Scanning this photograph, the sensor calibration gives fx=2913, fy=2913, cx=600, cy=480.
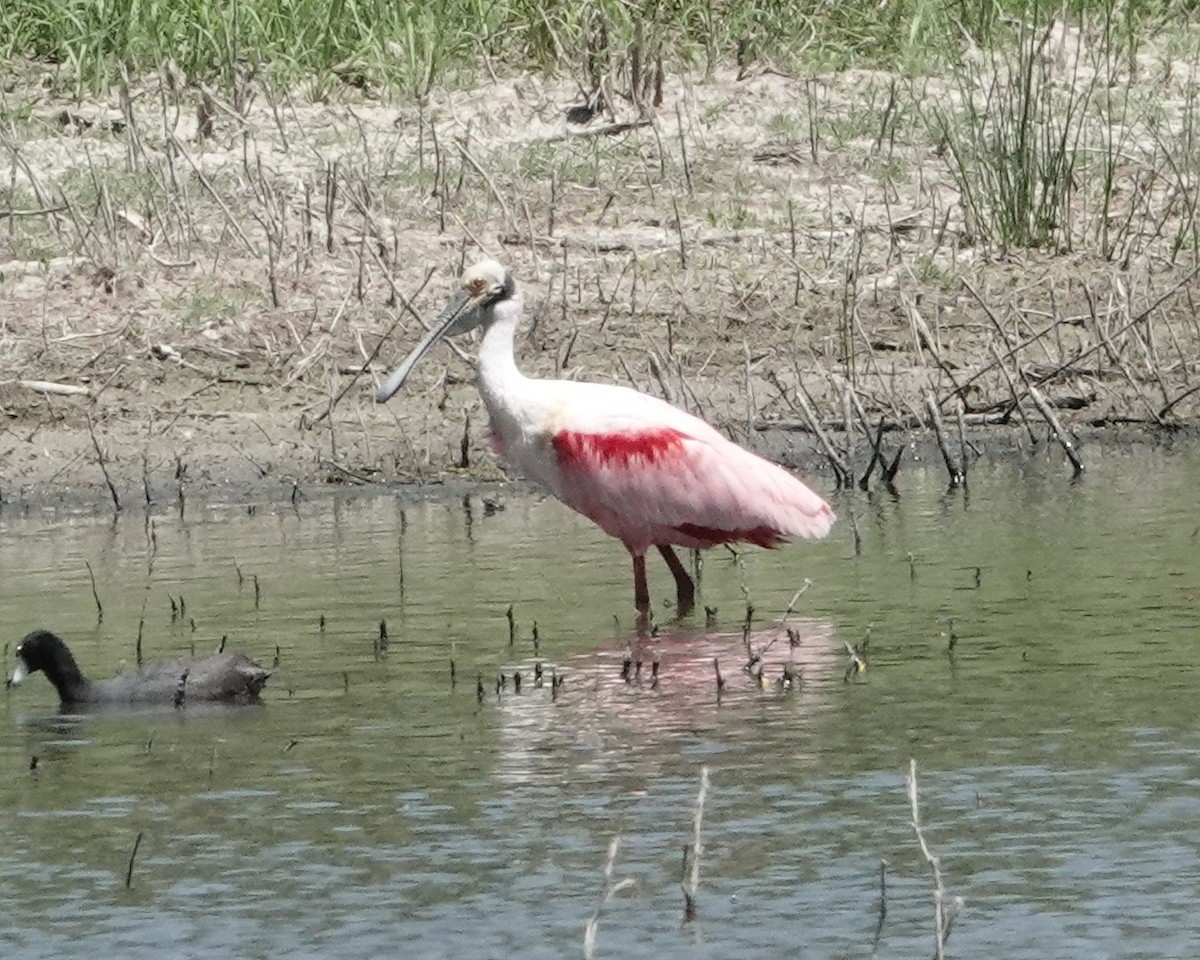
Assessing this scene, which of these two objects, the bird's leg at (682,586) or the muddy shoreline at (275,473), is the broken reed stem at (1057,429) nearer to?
the muddy shoreline at (275,473)

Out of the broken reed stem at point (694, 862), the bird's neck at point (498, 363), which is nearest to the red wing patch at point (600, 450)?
the bird's neck at point (498, 363)

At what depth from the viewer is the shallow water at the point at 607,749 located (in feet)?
19.4

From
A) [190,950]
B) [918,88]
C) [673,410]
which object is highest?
[918,88]

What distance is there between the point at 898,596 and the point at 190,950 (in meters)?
4.20

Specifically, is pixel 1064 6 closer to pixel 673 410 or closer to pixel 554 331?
pixel 554 331

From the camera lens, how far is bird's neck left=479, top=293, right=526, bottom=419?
10133mm

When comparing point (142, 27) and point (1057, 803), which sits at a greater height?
point (142, 27)

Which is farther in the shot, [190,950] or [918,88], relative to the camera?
[918,88]

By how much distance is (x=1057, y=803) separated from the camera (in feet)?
22.1

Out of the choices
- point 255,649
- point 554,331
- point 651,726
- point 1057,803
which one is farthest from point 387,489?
point 1057,803

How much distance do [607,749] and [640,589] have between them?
2242mm

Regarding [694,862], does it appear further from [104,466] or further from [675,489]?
[104,466]

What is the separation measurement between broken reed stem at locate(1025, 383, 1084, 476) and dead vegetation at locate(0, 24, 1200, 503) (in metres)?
0.03

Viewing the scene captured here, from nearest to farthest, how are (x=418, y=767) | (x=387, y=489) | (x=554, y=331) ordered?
(x=418, y=767) → (x=387, y=489) → (x=554, y=331)
